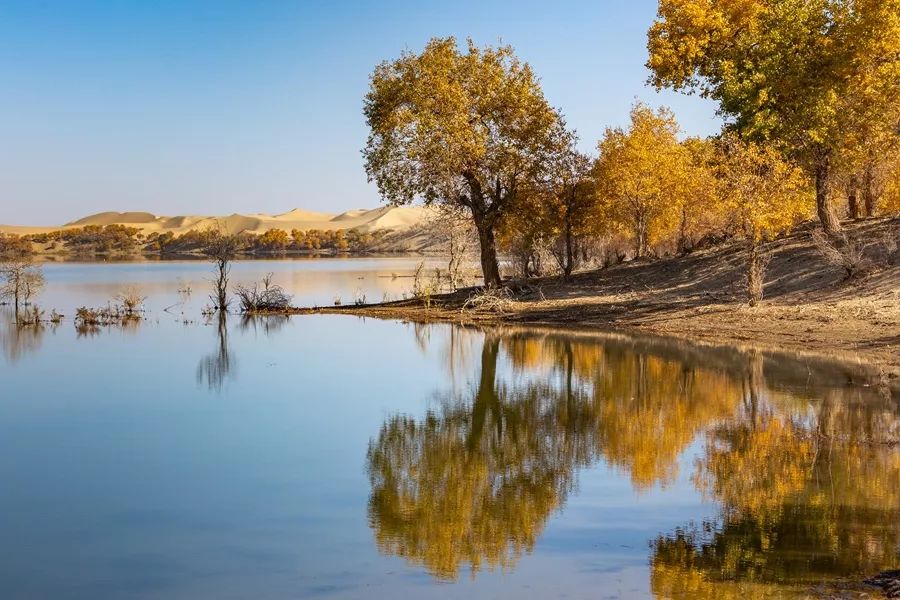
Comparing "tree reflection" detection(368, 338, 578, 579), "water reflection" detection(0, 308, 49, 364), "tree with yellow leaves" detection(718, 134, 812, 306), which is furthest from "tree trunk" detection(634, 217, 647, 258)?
"tree reflection" detection(368, 338, 578, 579)

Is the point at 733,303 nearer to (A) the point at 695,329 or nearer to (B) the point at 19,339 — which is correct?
(A) the point at 695,329

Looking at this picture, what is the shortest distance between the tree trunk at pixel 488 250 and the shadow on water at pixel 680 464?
52.6ft

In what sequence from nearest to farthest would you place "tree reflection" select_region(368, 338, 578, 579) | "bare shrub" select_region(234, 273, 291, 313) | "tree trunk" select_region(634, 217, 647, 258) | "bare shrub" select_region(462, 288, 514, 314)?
"tree reflection" select_region(368, 338, 578, 579)
"bare shrub" select_region(462, 288, 514, 314)
"bare shrub" select_region(234, 273, 291, 313)
"tree trunk" select_region(634, 217, 647, 258)

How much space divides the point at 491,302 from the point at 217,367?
546 inches

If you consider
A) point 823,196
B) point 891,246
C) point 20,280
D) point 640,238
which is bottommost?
point 20,280

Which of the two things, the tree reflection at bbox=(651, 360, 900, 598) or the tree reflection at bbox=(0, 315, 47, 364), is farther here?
the tree reflection at bbox=(0, 315, 47, 364)

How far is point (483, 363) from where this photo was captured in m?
22.0

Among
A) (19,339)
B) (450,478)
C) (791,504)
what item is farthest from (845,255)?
(19,339)

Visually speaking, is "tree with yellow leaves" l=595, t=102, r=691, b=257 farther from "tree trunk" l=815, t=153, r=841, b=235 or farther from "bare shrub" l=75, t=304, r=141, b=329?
"bare shrub" l=75, t=304, r=141, b=329

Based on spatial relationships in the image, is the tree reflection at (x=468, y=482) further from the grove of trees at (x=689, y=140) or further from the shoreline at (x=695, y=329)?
the grove of trees at (x=689, y=140)

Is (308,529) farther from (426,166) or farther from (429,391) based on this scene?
(426,166)

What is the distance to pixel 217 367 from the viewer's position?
21938 mm

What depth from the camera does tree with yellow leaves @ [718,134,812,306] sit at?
25.8m

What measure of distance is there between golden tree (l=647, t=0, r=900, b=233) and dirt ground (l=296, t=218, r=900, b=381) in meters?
2.39
